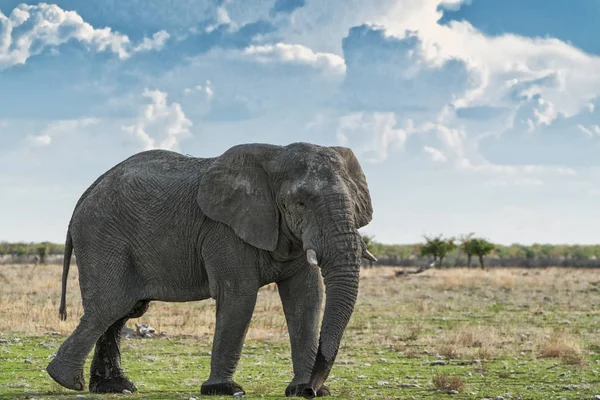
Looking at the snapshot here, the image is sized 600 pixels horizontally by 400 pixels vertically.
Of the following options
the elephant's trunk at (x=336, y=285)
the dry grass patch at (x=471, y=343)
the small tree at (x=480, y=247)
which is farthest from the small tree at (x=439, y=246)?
the elephant's trunk at (x=336, y=285)

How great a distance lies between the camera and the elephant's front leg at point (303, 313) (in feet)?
43.0

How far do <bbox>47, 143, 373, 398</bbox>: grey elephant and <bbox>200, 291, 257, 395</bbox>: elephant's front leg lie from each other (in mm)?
16

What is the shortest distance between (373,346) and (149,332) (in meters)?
5.52

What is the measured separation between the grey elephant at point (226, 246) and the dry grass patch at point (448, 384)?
8.28 feet

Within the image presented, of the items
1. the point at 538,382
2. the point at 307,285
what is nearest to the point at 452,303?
the point at 538,382

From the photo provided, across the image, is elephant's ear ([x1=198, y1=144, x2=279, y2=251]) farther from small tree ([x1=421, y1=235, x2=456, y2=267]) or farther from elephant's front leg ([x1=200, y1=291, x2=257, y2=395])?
small tree ([x1=421, y1=235, x2=456, y2=267])

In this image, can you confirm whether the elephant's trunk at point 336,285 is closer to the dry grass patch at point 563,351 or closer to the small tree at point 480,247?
the dry grass patch at point 563,351

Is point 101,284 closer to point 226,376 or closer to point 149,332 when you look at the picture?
point 226,376

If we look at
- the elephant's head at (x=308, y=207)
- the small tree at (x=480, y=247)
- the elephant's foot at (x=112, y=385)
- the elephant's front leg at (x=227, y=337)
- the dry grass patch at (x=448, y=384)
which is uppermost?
the small tree at (x=480, y=247)

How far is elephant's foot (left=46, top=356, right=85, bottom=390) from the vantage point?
1328 centimetres

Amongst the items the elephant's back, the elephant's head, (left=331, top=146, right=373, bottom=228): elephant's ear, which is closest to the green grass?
the elephant's head

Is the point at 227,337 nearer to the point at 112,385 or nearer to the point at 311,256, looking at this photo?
the point at 311,256

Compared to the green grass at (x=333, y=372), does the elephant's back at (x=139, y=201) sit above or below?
above

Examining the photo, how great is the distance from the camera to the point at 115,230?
1367cm
